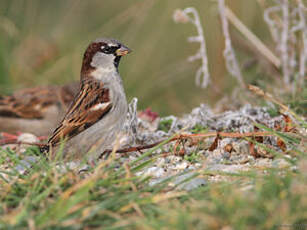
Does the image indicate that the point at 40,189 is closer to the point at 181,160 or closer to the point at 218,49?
the point at 181,160

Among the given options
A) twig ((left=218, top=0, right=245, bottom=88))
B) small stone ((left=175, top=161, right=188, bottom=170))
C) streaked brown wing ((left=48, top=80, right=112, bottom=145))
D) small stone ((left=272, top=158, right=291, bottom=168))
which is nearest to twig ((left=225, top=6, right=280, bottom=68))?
twig ((left=218, top=0, right=245, bottom=88))

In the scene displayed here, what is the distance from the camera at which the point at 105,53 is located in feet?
10.2

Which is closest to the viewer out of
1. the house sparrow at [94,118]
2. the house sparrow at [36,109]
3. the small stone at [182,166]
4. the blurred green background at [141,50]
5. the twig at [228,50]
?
the small stone at [182,166]

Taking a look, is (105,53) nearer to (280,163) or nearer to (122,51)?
(122,51)

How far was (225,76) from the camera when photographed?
200 inches

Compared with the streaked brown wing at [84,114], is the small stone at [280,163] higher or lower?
lower

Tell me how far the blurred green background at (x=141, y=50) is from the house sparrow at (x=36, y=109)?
0.51 meters

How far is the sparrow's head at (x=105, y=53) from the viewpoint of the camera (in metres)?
3.10

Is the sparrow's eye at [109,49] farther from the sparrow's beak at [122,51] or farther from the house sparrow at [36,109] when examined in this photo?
the house sparrow at [36,109]

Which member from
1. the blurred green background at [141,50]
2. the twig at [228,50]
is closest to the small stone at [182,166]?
the twig at [228,50]

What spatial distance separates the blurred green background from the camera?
5.05 metres

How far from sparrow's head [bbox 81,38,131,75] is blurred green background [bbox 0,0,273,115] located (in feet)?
5.26

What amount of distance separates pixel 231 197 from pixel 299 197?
0.22 meters

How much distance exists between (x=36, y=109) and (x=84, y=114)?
Answer: 1851mm
